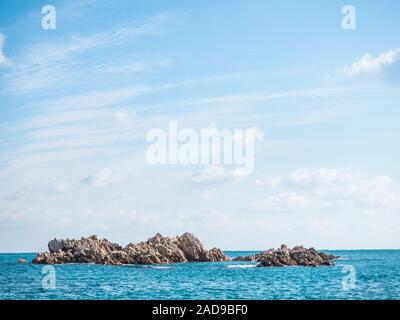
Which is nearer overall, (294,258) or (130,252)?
(294,258)

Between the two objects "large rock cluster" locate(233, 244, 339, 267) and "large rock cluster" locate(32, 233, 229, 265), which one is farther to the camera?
"large rock cluster" locate(32, 233, 229, 265)

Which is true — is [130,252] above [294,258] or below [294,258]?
above

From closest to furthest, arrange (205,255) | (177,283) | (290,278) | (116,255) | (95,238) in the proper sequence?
(177,283), (290,278), (116,255), (95,238), (205,255)

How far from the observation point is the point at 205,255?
113 meters

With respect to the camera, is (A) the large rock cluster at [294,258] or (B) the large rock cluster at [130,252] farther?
(B) the large rock cluster at [130,252]

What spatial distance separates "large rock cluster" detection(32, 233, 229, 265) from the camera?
97.4m

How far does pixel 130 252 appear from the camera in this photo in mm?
98125

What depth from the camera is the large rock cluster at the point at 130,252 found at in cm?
9744
